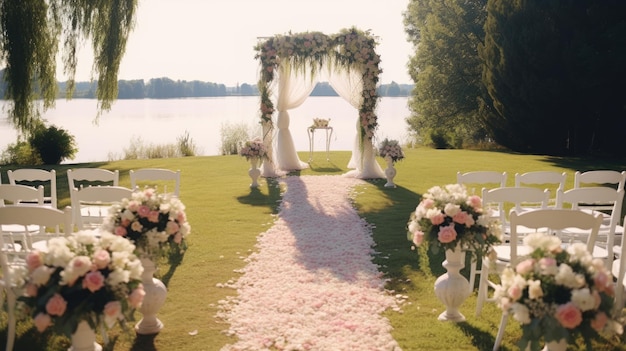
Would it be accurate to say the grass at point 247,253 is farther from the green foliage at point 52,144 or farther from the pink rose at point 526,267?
the pink rose at point 526,267

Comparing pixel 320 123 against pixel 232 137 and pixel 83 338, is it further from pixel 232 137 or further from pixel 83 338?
pixel 83 338

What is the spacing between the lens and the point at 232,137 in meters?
21.3

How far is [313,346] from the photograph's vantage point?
432 cm

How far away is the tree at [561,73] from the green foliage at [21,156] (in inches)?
640

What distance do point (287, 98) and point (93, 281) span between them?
12.3 meters

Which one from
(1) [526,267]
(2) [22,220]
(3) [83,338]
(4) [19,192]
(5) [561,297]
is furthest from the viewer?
(4) [19,192]

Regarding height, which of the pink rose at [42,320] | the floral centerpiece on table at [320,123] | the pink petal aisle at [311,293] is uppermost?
the floral centerpiece on table at [320,123]

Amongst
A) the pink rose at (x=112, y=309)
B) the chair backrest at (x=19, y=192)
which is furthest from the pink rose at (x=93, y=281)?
the chair backrest at (x=19, y=192)

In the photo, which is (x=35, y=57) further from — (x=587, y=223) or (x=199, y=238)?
(x=587, y=223)

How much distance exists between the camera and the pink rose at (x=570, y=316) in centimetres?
281

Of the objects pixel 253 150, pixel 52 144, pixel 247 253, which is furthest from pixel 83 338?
pixel 52 144

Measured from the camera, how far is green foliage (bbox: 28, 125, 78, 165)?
56.8 ft

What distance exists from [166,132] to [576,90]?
22.9m

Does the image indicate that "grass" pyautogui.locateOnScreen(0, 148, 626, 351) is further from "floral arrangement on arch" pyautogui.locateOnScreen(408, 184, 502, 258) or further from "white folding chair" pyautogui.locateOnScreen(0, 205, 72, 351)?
"floral arrangement on arch" pyautogui.locateOnScreen(408, 184, 502, 258)
